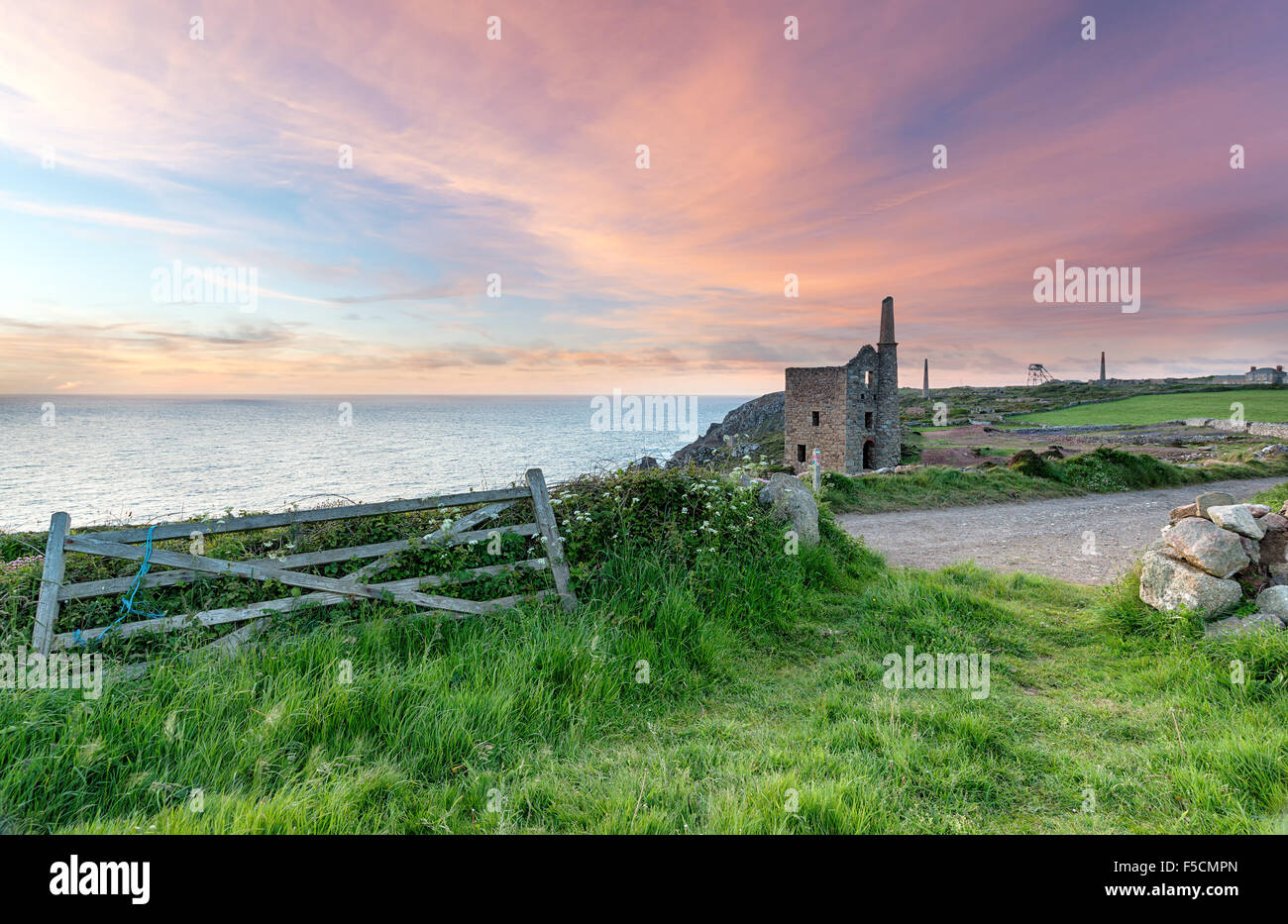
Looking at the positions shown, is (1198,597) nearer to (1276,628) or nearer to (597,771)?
(1276,628)

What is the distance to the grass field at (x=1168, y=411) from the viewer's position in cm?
5306

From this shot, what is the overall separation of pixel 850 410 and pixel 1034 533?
24350 mm

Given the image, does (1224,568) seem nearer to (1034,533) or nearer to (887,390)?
(1034,533)

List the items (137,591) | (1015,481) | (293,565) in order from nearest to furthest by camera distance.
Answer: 1. (137,591)
2. (293,565)
3. (1015,481)

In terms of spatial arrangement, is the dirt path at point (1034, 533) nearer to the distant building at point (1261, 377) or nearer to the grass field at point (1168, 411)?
the grass field at point (1168, 411)

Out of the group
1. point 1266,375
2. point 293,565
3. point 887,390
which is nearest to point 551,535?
point 293,565

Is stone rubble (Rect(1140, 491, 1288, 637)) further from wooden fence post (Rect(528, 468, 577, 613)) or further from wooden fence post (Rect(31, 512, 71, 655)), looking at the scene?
wooden fence post (Rect(31, 512, 71, 655))

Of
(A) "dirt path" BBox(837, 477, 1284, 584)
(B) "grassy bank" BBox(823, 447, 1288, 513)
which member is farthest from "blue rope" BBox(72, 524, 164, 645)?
(B) "grassy bank" BBox(823, 447, 1288, 513)

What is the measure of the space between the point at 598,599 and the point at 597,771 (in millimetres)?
2705

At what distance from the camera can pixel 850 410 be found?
38219 mm

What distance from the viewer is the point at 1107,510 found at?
1800 cm

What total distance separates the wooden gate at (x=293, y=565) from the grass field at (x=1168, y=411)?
6650 cm

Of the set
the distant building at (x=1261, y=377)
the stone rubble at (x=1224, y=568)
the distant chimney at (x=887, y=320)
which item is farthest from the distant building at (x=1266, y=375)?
the stone rubble at (x=1224, y=568)

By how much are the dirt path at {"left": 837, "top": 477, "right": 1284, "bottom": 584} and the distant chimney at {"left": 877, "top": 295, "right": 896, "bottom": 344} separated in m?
22.0
